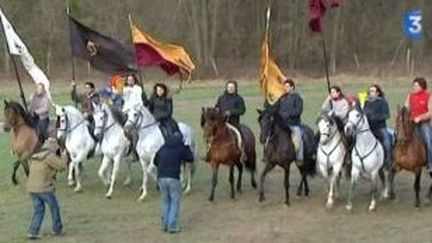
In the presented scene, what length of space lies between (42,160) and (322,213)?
5.78 meters

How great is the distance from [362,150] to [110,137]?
566 centimetres

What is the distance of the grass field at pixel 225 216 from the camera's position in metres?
15.9

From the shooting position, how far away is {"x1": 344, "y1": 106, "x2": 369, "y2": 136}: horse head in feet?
58.2

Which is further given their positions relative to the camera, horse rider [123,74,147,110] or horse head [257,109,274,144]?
horse rider [123,74,147,110]

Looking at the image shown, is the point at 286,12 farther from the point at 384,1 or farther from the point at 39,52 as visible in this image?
the point at 39,52

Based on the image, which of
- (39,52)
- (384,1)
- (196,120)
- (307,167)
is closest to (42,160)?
(307,167)

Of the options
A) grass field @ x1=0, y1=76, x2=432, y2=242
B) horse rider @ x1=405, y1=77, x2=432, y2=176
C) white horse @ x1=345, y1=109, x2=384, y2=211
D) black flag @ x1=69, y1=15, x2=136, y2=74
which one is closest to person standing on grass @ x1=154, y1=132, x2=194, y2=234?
grass field @ x1=0, y1=76, x2=432, y2=242

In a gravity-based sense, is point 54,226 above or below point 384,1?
below

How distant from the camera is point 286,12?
225 ft

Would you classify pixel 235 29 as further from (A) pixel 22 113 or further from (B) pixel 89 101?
(A) pixel 22 113

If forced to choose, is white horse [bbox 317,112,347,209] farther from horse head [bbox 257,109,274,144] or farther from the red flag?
the red flag

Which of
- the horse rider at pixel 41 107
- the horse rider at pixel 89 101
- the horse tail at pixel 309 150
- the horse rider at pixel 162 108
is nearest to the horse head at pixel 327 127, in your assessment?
the horse tail at pixel 309 150

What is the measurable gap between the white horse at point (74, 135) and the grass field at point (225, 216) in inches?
32.4

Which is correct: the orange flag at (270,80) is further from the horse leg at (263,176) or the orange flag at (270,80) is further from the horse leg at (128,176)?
the horse leg at (128,176)
